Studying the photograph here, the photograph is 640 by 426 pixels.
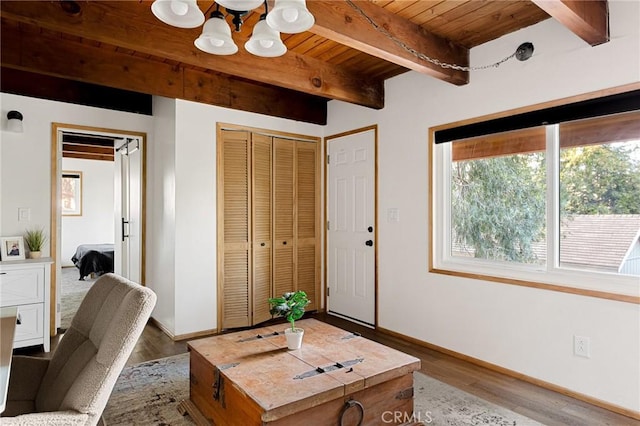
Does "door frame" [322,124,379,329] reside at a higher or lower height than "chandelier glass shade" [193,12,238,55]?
lower

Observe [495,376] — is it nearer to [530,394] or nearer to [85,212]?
[530,394]

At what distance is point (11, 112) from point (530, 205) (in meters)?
4.44

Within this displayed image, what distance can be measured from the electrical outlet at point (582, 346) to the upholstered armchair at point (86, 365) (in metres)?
2.58

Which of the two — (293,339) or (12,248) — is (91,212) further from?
(293,339)

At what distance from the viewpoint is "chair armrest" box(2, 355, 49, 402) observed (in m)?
1.55

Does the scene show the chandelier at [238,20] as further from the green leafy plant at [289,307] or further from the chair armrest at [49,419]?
the chair armrest at [49,419]

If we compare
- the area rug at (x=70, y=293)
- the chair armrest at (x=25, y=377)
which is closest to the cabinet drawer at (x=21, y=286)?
the area rug at (x=70, y=293)

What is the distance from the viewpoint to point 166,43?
8.30 ft

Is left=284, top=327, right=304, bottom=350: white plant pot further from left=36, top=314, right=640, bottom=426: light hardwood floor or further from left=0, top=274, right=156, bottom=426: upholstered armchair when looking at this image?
left=36, top=314, right=640, bottom=426: light hardwood floor

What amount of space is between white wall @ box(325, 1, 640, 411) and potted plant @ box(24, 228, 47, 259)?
3.20m

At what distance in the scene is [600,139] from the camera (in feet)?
8.07

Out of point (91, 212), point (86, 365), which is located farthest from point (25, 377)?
point (91, 212)

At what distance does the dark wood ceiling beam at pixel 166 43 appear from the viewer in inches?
83.3

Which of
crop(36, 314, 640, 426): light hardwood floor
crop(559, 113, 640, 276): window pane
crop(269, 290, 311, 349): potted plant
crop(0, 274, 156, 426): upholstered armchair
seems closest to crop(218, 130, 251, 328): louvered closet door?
crop(36, 314, 640, 426): light hardwood floor
